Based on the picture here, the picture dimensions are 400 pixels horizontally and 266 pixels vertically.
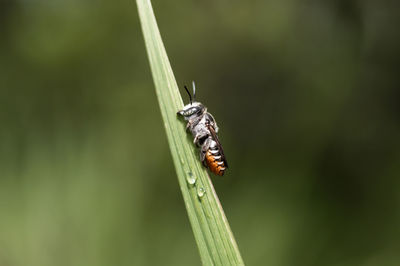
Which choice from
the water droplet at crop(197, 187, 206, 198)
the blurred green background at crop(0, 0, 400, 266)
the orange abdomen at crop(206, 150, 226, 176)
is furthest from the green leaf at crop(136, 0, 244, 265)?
the blurred green background at crop(0, 0, 400, 266)

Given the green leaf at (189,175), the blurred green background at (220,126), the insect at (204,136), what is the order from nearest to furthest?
the green leaf at (189,175) < the insect at (204,136) < the blurred green background at (220,126)

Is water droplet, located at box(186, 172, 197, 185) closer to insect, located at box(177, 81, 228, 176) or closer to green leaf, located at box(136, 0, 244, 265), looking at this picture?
green leaf, located at box(136, 0, 244, 265)

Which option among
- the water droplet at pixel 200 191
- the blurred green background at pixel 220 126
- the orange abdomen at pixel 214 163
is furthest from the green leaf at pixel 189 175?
the blurred green background at pixel 220 126

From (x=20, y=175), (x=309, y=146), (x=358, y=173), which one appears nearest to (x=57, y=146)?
(x=20, y=175)

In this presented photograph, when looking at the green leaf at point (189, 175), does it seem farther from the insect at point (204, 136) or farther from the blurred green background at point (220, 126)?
the blurred green background at point (220, 126)

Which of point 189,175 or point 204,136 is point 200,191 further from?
point 204,136

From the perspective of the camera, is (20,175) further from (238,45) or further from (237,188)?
(238,45)

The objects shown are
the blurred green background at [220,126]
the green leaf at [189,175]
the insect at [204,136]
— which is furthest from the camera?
the blurred green background at [220,126]
